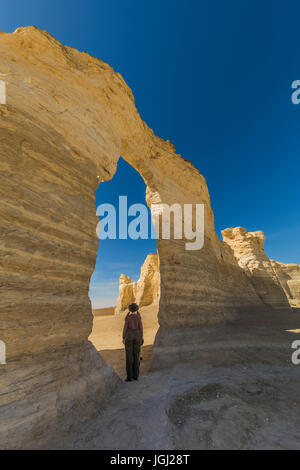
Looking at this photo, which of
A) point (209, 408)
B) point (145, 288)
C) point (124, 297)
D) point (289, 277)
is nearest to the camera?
point (209, 408)

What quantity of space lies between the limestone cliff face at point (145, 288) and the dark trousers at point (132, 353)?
46.7 feet

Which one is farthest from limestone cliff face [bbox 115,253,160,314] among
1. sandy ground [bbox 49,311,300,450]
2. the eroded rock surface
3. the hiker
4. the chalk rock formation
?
the hiker

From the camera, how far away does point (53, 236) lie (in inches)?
139

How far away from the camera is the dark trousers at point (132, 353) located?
4309mm

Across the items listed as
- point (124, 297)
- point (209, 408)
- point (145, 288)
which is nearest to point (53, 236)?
point (209, 408)

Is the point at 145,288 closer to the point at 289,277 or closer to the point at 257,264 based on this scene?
the point at 257,264

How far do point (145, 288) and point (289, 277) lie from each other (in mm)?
30739

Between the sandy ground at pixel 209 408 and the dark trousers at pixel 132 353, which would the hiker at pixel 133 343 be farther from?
the sandy ground at pixel 209 408

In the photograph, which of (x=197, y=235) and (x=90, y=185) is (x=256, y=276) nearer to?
(x=197, y=235)

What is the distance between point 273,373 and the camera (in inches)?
159

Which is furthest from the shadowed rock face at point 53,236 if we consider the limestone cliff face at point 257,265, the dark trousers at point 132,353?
the limestone cliff face at point 257,265

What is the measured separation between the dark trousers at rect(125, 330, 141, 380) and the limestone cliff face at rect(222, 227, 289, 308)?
11833 millimetres

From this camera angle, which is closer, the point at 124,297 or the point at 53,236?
the point at 53,236

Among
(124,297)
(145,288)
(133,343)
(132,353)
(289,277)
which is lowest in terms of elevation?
(124,297)
